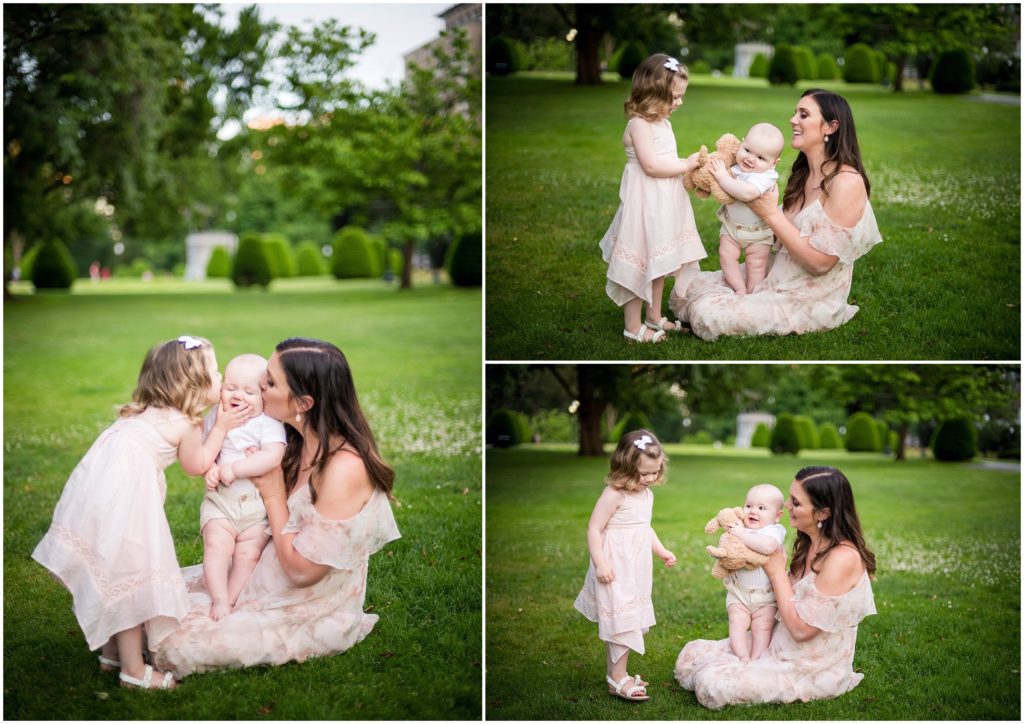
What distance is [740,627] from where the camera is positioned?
475cm

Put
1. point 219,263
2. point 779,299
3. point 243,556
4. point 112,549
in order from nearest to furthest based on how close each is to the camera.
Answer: point 112,549 < point 243,556 < point 779,299 < point 219,263

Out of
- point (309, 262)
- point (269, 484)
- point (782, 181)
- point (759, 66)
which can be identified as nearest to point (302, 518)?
Answer: point (269, 484)

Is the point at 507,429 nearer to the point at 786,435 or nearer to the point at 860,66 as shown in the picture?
the point at 860,66

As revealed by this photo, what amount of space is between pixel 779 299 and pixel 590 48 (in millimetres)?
2117

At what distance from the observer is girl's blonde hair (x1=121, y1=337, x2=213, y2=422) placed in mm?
4316

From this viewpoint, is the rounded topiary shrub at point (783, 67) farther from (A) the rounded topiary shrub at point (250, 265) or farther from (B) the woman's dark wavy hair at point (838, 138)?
(A) the rounded topiary shrub at point (250, 265)

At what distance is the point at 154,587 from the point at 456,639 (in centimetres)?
166

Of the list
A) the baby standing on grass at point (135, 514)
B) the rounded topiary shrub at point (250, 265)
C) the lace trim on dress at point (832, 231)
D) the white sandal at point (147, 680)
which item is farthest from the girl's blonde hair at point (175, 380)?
the rounded topiary shrub at point (250, 265)

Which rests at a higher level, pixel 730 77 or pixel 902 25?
pixel 902 25

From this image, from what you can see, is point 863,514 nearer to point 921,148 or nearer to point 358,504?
point 921,148

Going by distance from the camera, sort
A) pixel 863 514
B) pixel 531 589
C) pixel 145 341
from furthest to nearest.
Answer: pixel 145 341 < pixel 863 514 < pixel 531 589

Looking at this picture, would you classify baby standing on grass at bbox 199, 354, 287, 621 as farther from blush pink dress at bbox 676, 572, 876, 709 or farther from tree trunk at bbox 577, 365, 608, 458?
tree trunk at bbox 577, 365, 608, 458

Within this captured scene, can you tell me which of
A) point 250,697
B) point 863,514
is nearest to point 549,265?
point 250,697

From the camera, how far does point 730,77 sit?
6309 mm
